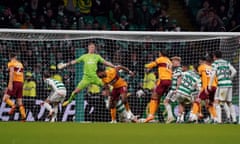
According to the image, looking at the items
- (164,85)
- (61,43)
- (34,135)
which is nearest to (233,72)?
(164,85)

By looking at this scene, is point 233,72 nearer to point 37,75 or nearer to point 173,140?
point 37,75

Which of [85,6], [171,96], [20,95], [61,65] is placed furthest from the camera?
[85,6]

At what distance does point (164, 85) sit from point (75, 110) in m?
1.69

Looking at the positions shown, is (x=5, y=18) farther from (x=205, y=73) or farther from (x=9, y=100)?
(x=205, y=73)

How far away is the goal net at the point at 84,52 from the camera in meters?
13.5

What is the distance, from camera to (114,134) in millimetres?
8516

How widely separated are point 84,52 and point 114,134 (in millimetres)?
5170

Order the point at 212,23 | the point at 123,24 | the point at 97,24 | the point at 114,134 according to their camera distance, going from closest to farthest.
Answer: the point at 114,134, the point at 97,24, the point at 123,24, the point at 212,23

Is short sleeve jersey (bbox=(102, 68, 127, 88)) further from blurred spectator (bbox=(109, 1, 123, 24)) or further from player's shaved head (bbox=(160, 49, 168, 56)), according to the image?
blurred spectator (bbox=(109, 1, 123, 24))

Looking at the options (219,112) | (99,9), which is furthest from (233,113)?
(99,9)

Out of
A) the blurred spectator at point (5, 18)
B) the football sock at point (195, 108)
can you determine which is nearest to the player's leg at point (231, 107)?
the football sock at point (195, 108)

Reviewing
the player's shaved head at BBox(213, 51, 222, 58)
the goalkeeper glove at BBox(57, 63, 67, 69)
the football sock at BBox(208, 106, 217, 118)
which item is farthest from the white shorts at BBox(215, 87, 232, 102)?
the goalkeeper glove at BBox(57, 63, 67, 69)

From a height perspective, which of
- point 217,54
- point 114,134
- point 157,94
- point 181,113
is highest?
point 217,54

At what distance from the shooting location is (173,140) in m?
7.89
